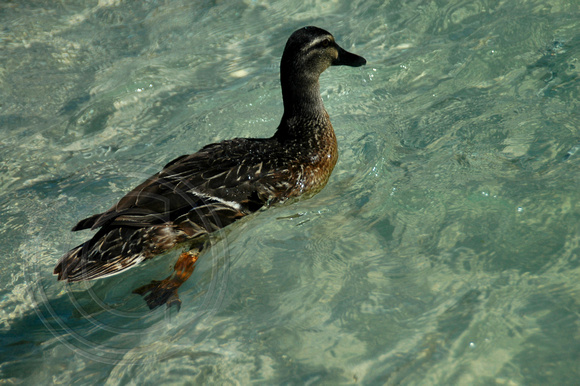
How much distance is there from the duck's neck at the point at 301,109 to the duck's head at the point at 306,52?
3cm

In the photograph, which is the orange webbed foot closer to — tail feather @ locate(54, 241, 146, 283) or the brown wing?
tail feather @ locate(54, 241, 146, 283)

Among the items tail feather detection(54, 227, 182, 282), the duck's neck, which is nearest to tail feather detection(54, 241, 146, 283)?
tail feather detection(54, 227, 182, 282)

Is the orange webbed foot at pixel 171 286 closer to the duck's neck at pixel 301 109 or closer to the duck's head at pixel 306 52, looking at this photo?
the duck's neck at pixel 301 109

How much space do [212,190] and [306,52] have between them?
1842 mm

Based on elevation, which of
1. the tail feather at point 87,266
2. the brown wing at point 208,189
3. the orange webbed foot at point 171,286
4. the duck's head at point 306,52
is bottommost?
the orange webbed foot at point 171,286

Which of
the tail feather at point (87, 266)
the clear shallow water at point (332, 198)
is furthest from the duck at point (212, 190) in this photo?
the clear shallow water at point (332, 198)

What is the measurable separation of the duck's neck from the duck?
0.01m

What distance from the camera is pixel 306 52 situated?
541 cm

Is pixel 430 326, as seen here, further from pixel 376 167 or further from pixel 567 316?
pixel 376 167

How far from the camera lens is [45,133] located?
6863 mm

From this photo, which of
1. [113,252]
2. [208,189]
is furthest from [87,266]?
[208,189]

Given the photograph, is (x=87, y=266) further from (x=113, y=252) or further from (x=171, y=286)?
(x=171, y=286)

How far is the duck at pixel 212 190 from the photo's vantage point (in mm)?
4332

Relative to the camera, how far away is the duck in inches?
171
